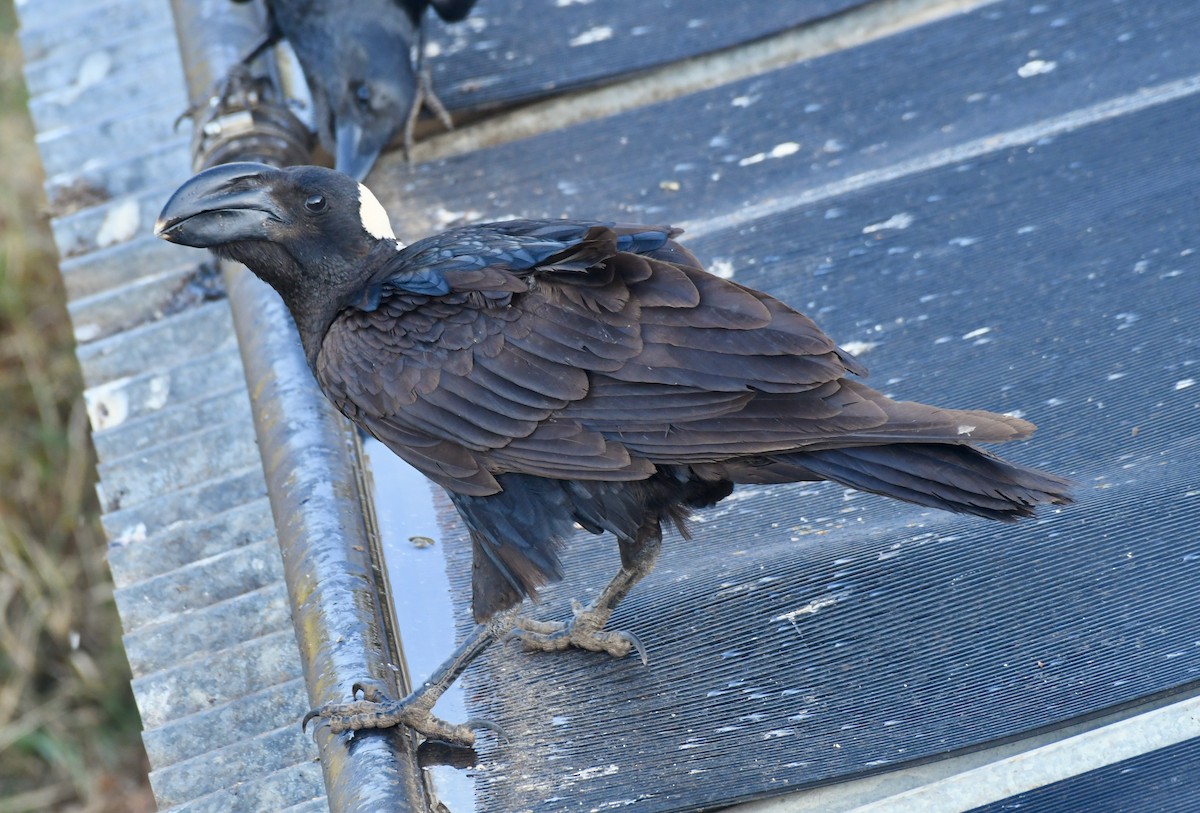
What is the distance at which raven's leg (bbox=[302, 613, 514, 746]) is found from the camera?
8.05ft

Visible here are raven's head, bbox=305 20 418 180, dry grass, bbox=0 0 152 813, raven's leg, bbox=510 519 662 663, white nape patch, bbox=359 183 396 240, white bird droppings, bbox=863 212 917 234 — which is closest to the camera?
raven's leg, bbox=510 519 662 663

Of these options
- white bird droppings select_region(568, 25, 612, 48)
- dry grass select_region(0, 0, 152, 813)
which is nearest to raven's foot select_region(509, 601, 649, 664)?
white bird droppings select_region(568, 25, 612, 48)

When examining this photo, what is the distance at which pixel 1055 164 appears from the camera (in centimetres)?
368

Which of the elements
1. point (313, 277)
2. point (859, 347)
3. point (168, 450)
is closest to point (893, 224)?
point (859, 347)

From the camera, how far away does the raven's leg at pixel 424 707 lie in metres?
2.46

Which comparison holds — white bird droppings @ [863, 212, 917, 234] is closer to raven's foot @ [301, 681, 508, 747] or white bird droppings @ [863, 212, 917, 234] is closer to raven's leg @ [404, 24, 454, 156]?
raven's leg @ [404, 24, 454, 156]

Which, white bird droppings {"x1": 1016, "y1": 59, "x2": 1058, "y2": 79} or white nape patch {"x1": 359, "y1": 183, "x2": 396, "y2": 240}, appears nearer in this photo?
white nape patch {"x1": 359, "y1": 183, "x2": 396, "y2": 240}

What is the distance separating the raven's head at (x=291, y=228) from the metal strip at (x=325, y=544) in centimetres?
31

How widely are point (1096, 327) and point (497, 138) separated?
207cm

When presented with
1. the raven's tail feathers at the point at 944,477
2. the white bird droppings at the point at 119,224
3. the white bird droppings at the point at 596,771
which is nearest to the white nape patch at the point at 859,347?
the raven's tail feathers at the point at 944,477

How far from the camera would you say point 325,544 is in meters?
2.72

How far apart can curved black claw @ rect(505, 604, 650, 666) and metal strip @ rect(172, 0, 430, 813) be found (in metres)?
0.28

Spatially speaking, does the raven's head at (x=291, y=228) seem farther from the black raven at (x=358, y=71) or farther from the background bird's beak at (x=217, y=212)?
the black raven at (x=358, y=71)

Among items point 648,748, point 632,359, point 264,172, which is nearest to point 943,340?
point 632,359
